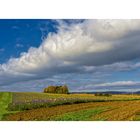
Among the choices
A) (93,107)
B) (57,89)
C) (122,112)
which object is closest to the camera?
(57,89)

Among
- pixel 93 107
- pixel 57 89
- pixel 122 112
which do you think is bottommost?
pixel 122 112

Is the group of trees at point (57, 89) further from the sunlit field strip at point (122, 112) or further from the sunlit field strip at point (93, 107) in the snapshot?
the sunlit field strip at point (122, 112)

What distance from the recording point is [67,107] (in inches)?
591

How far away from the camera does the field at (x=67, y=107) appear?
575 inches

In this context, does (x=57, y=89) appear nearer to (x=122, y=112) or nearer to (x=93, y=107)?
(x=93, y=107)

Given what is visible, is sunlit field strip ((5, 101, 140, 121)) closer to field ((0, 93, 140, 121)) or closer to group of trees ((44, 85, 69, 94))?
field ((0, 93, 140, 121))

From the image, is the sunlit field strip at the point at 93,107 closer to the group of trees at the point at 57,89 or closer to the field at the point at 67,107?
the field at the point at 67,107

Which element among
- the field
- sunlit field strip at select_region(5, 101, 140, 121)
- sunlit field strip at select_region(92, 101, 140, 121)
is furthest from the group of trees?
sunlit field strip at select_region(92, 101, 140, 121)

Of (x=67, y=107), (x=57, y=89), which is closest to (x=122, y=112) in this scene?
(x=67, y=107)

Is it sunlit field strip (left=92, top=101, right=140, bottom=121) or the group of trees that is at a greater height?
the group of trees

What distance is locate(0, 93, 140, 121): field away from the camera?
47.9ft

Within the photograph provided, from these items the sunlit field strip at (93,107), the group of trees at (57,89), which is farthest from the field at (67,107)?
the group of trees at (57,89)

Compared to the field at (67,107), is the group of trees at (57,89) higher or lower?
higher
